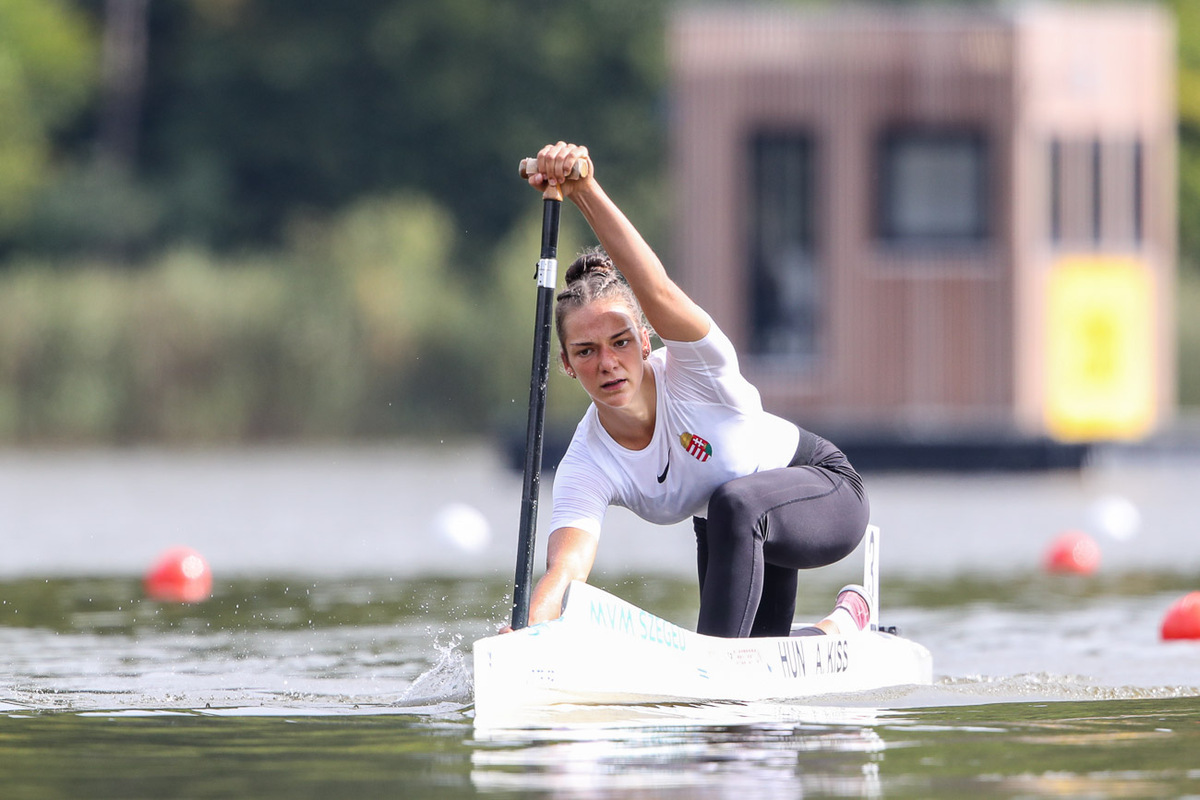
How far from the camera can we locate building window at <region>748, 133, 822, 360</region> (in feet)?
69.7

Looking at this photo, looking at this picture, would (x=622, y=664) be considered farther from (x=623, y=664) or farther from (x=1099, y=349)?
(x=1099, y=349)

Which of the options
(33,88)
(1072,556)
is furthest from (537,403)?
(33,88)

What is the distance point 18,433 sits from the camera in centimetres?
2816

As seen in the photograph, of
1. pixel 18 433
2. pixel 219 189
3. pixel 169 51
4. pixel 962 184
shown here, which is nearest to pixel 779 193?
pixel 962 184

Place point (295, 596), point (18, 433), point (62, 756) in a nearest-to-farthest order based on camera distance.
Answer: point (62, 756), point (295, 596), point (18, 433)

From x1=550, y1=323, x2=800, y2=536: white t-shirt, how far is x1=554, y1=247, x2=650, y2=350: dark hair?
191 mm

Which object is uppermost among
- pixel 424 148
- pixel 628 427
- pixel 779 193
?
pixel 424 148

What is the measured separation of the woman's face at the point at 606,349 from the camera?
20.5ft

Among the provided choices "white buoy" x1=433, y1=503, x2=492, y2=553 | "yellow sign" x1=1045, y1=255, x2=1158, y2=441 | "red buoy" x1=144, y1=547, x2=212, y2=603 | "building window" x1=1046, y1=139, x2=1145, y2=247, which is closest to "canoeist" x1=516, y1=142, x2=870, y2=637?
"red buoy" x1=144, y1=547, x2=212, y2=603

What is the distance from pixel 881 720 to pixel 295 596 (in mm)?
4793

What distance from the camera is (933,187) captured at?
21.0 metres

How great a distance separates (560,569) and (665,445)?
0.47 m

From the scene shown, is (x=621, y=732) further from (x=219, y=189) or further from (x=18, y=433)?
(x=219, y=189)

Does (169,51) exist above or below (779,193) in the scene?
above
